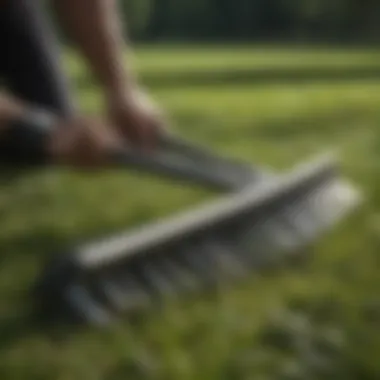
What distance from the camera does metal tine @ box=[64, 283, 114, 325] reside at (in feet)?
1.51

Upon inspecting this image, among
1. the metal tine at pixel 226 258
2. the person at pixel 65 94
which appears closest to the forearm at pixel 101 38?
the person at pixel 65 94

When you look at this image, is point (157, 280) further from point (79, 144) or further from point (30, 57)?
point (30, 57)

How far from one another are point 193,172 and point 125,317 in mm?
152

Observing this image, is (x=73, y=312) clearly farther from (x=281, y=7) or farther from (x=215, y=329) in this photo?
(x=281, y=7)

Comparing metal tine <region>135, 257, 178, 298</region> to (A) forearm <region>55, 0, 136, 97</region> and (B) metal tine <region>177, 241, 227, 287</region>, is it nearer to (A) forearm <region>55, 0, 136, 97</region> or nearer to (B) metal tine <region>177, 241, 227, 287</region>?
(B) metal tine <region>177, 241, 227, 287</region>

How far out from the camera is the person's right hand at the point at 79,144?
57cm

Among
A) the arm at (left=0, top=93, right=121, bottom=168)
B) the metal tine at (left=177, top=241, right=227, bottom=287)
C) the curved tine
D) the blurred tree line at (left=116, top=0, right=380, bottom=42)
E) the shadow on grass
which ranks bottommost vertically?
the metal tine at (left=177, top=241, right=227, bottom=287)

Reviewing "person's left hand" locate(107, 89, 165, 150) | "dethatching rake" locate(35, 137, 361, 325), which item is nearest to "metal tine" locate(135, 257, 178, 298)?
"dethatching rake" locate(35, 137, 361, 325)

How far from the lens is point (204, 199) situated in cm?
57

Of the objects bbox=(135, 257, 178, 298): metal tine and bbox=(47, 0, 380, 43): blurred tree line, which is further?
bbox=(47, 0, 380, 43): blurred tree line

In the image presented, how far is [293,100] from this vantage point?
0.69 metres

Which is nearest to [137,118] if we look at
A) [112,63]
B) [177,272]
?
[112,63]

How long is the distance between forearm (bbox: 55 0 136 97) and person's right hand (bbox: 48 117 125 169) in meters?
0.03

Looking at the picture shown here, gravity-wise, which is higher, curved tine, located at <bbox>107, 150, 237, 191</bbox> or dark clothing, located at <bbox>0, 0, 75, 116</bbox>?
dark clothing, located at <bbox>0, 0, 75, 116</bbox>
